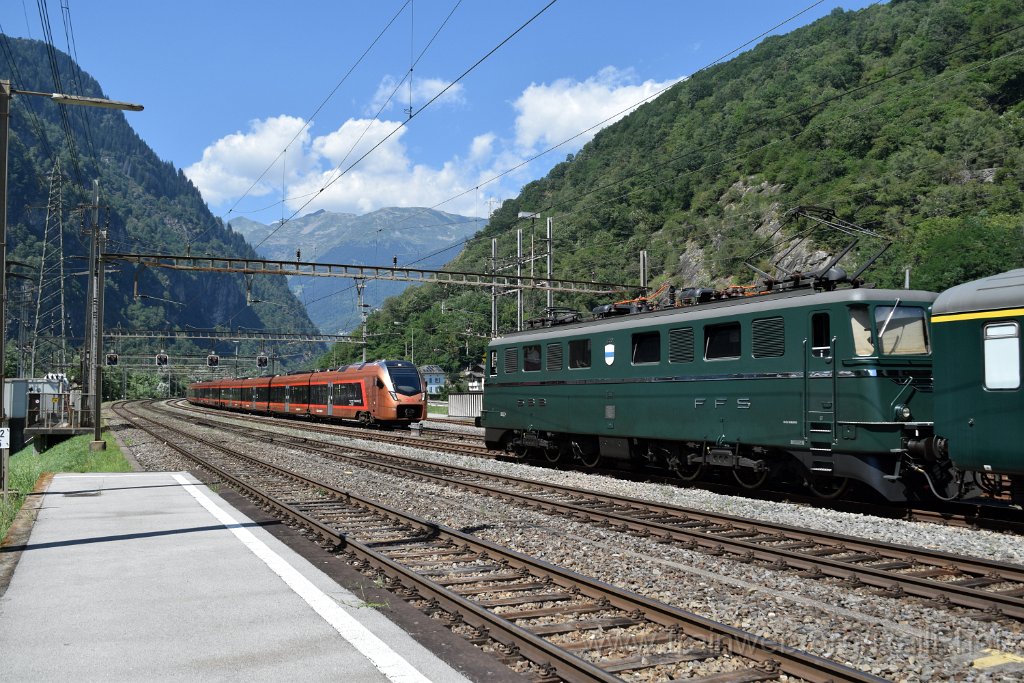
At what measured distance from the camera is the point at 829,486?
13422mm

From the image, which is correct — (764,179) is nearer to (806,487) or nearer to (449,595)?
(806,487)

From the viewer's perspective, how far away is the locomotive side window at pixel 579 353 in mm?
18297

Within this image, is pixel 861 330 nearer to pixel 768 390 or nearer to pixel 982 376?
pixel 768 390

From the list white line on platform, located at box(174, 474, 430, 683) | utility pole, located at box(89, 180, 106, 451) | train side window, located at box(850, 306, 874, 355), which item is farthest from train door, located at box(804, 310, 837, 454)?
utility pole, located at box(89, 180, 106, 451)

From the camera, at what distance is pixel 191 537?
1026 centimetres

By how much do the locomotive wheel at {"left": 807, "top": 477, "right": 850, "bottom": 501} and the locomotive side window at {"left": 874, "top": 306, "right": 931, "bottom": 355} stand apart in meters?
2.13

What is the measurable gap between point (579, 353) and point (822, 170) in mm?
73115

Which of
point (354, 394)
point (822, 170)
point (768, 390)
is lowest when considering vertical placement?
point (354, 394)

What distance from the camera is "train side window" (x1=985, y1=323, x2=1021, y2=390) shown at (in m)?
10.2

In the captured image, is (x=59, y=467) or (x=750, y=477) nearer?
(x=750, y=477)

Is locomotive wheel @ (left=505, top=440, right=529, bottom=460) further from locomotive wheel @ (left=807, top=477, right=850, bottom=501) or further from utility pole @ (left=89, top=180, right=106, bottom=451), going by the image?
utility pole @ (left=89, top=180, right=106, bottom=451)

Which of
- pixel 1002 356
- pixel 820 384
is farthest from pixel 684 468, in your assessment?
pixel 1002 356

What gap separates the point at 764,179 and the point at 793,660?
331ft

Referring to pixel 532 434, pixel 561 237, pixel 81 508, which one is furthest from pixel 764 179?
pixel 81 508
